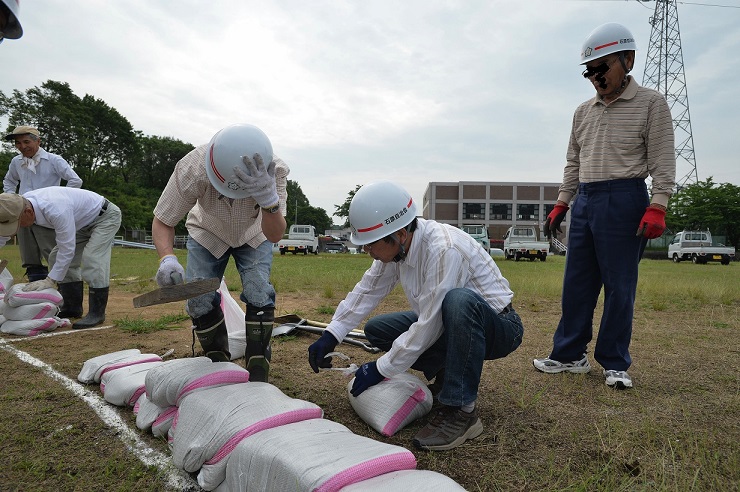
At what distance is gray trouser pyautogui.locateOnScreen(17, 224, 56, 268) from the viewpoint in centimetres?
462

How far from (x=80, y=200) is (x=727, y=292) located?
8.77m

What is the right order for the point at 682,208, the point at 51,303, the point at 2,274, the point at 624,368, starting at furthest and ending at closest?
the point at 682,208 < the point at 2,274 < the point at 51,303 < the point at 624,368

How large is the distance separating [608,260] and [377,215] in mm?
1610

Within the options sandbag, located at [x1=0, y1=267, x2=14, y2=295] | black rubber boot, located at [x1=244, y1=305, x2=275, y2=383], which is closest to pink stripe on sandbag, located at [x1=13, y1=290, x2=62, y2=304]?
sandbag, located at [x1=0, y1=267, x2=14, y2=295]

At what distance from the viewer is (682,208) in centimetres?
3616

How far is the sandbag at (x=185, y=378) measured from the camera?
1980 mm

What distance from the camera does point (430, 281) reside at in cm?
208

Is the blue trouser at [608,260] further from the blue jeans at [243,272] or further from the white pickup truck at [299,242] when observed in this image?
the white pickup truck at [299,242]

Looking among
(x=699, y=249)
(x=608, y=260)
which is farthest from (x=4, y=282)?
(x=699, y=249)

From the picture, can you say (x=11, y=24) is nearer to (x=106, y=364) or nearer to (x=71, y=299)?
(x=106, y=364)

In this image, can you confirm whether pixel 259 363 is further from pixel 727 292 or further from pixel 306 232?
pixel 306 232

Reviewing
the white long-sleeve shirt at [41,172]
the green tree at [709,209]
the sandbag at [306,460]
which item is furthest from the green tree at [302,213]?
the sandbag at [306,460]

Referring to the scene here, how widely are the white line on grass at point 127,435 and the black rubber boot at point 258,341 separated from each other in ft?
2.09

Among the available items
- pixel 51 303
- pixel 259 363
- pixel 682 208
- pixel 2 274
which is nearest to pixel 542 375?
pixel 259 363
